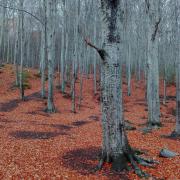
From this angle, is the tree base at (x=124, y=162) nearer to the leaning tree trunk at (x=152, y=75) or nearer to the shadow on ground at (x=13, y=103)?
the leaning tree trunk at (x=152, y=75)

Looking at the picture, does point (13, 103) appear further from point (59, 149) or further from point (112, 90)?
point (112, 90)

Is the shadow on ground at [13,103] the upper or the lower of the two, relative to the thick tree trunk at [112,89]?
lower

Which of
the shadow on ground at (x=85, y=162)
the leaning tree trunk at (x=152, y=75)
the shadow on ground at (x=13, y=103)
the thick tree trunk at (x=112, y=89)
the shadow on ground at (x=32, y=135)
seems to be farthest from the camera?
the shadow on ground at (x=13, y=103)

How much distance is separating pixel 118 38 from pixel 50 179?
145 inches

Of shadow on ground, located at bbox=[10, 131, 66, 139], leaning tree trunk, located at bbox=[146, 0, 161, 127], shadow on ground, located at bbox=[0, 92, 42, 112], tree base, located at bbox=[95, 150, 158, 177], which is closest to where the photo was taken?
tree base, located at bbox=[95, 150, 158, 177]

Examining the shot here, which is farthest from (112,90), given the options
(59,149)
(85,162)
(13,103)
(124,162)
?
(13,103)

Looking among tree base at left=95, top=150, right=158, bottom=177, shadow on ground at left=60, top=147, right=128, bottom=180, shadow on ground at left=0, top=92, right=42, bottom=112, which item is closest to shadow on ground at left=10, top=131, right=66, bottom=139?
shadow on ground at left=60, top=147, right=128, bottom=180

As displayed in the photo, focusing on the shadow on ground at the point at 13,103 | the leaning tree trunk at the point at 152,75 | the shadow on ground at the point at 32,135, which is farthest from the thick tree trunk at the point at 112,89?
the shadow on ground at the point at 13,103

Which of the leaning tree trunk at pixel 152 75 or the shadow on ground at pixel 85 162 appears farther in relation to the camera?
the leaning tree trunk at pixel 152 75

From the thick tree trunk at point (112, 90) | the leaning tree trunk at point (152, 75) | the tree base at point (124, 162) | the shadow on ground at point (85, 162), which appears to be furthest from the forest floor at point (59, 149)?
the leaning tree trunk at point (152, 75)

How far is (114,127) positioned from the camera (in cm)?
702

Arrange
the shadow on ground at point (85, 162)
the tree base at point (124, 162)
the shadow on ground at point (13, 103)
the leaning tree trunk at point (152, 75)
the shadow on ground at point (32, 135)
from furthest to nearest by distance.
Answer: the shadow on ground at point (13, 103)
the leaning tree trunk at point (152, 75)
the shadow on ground at point (32, 135)
the tree base at point (124, 162)
the shadow on ground at point (85, 162)

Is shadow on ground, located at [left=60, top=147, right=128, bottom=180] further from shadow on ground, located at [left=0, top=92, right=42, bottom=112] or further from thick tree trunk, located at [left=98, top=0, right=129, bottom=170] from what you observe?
shadow on ground, located at [left=0, top=92, right=42, bottom=112]

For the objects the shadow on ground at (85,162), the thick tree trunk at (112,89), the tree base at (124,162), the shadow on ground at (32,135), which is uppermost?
the thick tree trunk at (112,89)
